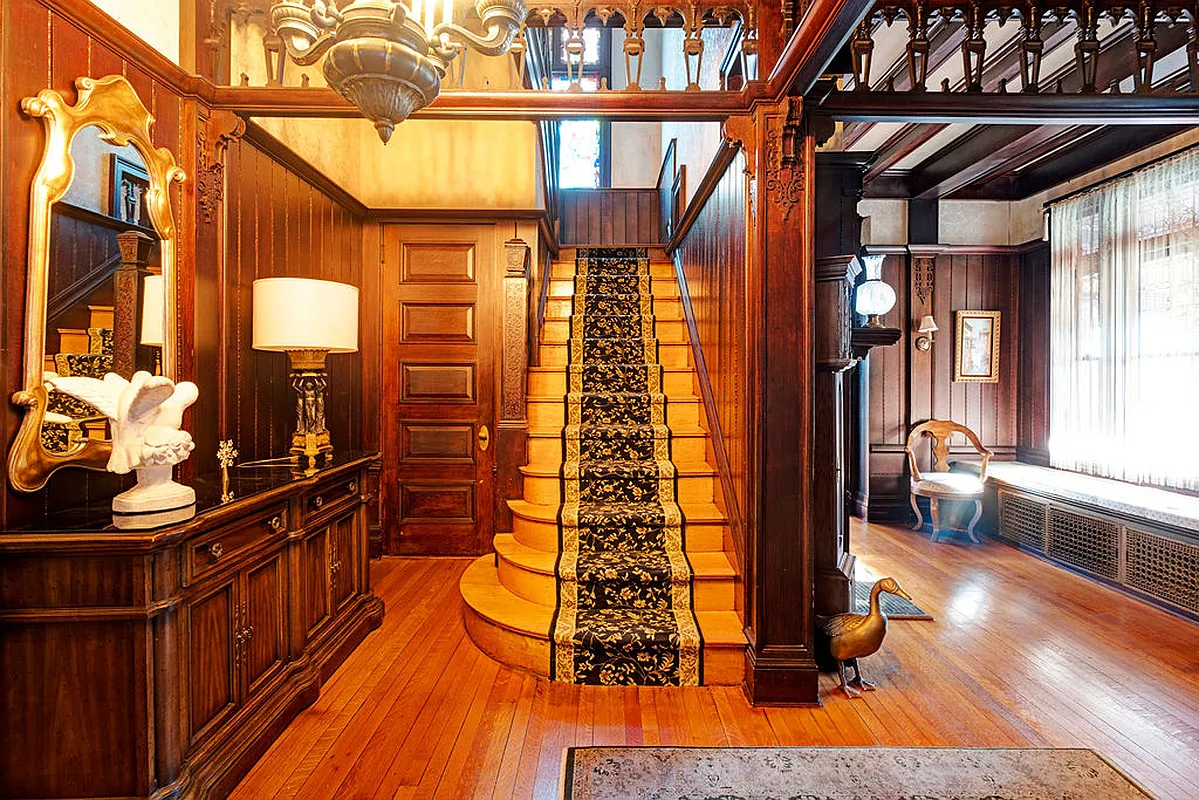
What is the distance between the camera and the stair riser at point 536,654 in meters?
2.56

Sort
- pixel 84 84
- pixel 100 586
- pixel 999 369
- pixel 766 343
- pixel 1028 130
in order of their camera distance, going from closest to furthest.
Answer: pixel 100 586 → pixel 84 84 → pixel 766 343 → pixel 1028 130 → pixel 999 369

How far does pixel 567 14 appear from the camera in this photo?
2.44m

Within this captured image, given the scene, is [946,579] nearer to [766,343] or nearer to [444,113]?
[766,343]

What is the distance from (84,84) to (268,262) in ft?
4.04

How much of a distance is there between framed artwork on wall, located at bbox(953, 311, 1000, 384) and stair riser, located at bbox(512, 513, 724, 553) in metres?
3.78

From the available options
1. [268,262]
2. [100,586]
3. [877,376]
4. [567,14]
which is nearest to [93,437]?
[100,586]

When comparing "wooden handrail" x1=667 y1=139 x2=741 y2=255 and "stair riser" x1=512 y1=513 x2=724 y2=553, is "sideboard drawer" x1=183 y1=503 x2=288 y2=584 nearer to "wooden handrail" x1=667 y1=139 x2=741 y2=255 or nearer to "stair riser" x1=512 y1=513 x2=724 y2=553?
"stair riser" x1=512 y1=513 x2=724 y2=553

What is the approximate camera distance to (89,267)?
75.0 inches

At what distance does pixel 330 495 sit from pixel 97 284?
3.89 ft

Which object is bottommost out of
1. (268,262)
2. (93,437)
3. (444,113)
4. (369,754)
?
(369,754)

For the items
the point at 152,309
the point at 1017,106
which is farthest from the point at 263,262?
the point at 1017,106

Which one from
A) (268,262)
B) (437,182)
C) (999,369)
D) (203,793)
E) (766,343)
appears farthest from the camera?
(999,369)

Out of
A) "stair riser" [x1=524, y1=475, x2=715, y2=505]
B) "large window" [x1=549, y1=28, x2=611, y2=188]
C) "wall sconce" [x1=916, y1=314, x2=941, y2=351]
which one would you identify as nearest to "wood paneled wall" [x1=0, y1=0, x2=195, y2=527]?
"stair riser" [x1=524, y1=475, x2=715, y2=505]

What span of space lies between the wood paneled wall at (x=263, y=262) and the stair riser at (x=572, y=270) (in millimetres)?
2274
